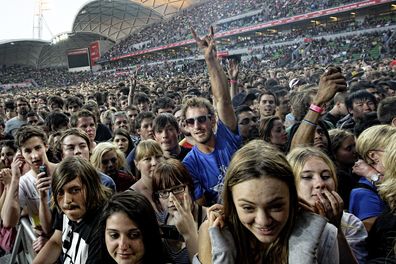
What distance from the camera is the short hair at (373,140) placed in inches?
111

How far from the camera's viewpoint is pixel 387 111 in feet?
14.3

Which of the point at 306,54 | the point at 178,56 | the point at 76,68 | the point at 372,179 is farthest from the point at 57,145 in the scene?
the point at 76,68

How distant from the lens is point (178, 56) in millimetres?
46594

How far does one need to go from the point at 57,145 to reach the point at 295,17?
32656 mm

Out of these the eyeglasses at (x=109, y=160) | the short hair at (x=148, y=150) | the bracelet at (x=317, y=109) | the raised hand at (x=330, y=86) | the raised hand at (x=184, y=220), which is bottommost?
the eyeglasses at (x=109, y=160)

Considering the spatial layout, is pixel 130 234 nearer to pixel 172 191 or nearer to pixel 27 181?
pixel 172 191

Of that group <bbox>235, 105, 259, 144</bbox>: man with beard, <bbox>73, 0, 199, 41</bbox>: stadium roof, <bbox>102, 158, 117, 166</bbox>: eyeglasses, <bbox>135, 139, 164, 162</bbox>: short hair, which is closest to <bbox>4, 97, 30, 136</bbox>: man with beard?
<bbox>102, 158, 117, 166</bbox>: eyeglasses

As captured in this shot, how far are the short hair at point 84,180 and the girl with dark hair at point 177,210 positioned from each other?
0.39m

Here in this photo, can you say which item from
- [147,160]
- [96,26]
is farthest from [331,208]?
[96,26]

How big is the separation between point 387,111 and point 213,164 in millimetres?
2334

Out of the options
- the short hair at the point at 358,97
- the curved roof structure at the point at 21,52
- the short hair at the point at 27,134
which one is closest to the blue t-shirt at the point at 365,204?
the short hair at the point at 27,134

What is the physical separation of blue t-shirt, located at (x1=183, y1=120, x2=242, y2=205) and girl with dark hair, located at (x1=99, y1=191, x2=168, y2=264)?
2.84 ft

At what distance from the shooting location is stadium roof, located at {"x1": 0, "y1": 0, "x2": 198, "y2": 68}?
62781 millimetres

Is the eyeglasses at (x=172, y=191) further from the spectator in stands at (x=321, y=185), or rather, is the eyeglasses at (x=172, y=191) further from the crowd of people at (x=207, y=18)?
the crowd of people at (x=207, y=18)
